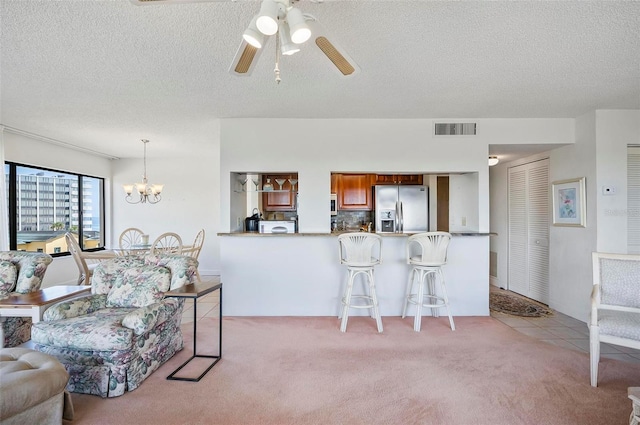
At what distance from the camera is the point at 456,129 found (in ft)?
13.5

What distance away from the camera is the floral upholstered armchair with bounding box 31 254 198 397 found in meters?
2.21

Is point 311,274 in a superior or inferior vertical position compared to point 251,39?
inferior

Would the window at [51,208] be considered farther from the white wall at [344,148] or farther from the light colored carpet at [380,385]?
the light colored carpet at [380,385]

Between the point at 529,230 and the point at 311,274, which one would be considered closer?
the point at 311,274

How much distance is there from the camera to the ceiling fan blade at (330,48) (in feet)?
5.30

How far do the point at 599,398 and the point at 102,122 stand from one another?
18.7ft

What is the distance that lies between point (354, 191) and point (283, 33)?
436 centimetres

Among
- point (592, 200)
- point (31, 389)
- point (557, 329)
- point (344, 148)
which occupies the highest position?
point (344, 148)

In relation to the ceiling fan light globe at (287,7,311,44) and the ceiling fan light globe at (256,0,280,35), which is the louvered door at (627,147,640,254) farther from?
the ceiling fan light globe at (256,0,280,35)

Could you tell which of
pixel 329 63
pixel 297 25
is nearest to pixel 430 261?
pixel 329 63

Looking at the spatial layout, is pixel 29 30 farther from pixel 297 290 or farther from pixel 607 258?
pixel 607 258

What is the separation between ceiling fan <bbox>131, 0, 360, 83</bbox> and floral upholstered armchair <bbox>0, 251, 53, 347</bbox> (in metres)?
2.80

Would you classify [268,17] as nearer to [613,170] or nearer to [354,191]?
[613,170]

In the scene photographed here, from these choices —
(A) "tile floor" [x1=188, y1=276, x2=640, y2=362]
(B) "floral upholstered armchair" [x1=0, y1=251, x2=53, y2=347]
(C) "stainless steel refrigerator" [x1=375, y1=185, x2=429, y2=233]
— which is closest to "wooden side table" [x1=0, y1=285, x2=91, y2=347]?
(B) "floral upholstered armchair" [x1=0, y1=251, x2=53, y2=347]
